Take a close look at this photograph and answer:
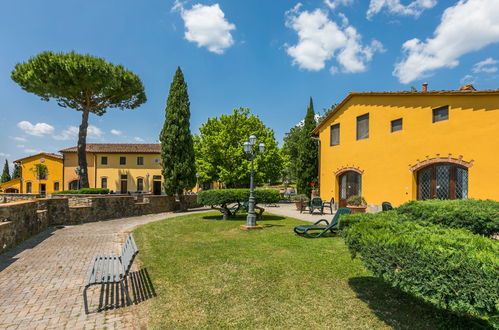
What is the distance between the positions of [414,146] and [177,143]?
1482 cm

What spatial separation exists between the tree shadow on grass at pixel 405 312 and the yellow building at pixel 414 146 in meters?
7.92

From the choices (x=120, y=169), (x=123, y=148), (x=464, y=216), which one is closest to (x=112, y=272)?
(x=464, y=216)

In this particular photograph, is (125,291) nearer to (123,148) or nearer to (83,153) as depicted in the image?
(83,153)

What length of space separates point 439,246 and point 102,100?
29.5 meters

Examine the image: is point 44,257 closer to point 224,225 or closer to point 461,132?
point 224,225

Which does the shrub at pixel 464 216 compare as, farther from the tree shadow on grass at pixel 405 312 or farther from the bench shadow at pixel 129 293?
the bench shadow at pixel 129 293

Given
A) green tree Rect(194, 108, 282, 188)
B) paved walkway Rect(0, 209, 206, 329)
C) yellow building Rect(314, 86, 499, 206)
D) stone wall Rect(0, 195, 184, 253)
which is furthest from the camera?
green tree Rect(194, 108, 282, 188)

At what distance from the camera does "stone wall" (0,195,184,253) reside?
7562 mm

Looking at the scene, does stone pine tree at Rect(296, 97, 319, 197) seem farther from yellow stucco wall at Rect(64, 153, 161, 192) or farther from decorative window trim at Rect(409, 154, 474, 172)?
yellow stucco wall at Rect(64, 153, 161, 192)

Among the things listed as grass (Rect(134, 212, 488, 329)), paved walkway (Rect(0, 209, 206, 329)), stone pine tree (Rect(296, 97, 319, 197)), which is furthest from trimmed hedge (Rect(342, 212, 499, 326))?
stone pine tree (Rect(296, 97, 319, 197))

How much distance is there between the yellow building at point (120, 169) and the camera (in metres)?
35.6

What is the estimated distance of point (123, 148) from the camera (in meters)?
36.6

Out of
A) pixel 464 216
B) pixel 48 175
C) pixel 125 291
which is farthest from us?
pixel 48 175

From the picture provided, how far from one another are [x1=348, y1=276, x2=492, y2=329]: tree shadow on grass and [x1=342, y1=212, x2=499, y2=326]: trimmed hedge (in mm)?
816
